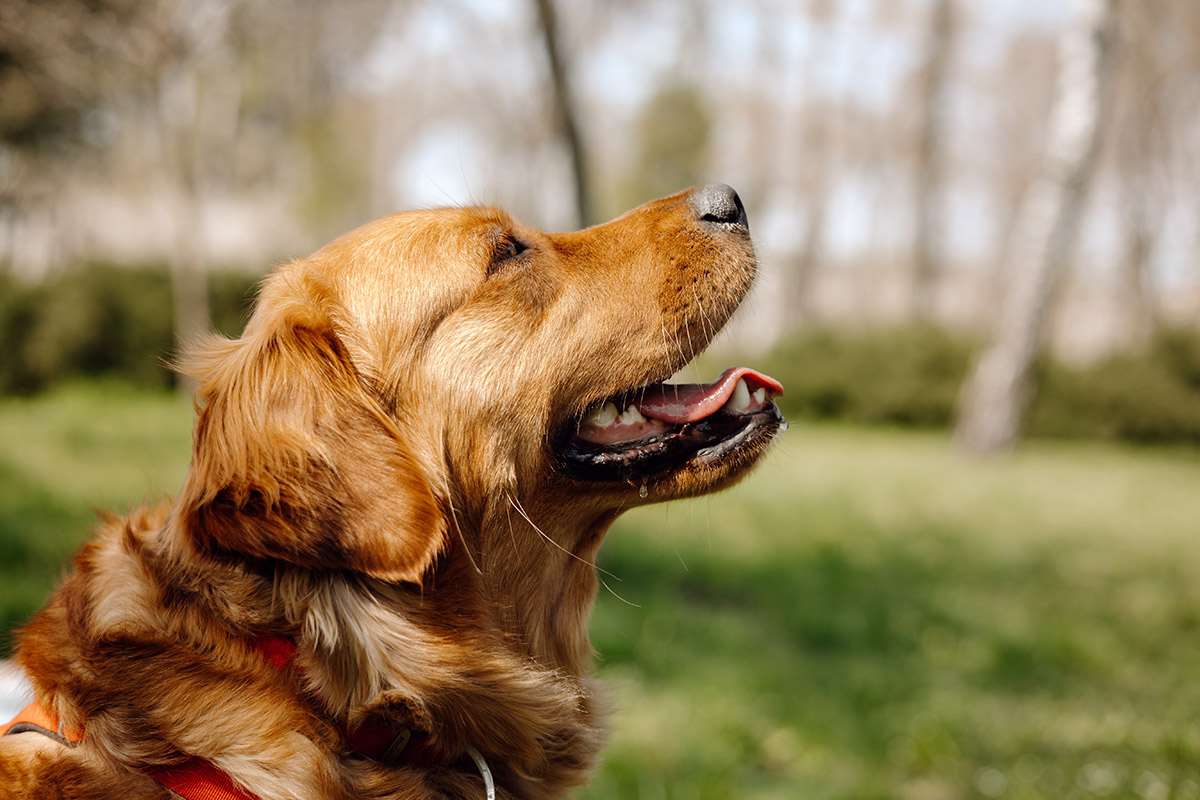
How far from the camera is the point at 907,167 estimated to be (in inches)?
1566

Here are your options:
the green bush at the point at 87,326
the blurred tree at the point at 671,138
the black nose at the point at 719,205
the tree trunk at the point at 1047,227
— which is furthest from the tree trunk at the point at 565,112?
the blurred tree at the point at 671,138

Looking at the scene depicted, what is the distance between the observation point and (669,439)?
251cm

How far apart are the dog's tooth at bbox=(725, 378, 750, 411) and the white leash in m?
1.18

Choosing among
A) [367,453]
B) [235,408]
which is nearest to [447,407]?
[367,453]

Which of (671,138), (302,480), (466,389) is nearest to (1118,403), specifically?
(671,138)

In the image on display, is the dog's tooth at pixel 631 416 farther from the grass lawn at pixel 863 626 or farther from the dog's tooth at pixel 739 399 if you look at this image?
the grass lawn at pixel 863 626

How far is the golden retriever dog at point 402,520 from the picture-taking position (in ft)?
6.07

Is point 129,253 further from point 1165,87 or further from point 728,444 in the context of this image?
point 1165,87

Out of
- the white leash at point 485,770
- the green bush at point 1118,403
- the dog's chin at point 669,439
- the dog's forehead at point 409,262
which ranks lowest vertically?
the green bush at point 1118,403

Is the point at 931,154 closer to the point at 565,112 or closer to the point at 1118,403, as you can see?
the point at 1118,403

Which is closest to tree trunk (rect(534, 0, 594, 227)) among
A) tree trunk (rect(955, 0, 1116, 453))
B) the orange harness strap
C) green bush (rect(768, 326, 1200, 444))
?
the orange harness strap

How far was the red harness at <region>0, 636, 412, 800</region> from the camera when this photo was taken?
5.96 ft

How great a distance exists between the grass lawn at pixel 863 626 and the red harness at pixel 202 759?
2.09 feet

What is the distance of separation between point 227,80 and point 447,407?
22764 mm
